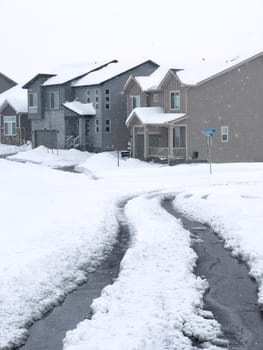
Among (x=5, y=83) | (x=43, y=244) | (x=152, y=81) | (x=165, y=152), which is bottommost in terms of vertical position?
(x=43, y=244)

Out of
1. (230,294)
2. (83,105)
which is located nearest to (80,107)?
(83,105)

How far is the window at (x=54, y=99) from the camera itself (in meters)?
57.1

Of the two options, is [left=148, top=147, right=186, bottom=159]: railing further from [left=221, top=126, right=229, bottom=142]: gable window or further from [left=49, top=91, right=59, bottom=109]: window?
[left=49, top=91, right=59, bottom=109]: window

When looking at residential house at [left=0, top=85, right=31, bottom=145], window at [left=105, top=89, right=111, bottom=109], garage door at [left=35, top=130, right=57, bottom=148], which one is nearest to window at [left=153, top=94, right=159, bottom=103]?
window at [left=105, top=89, right=111, bottom=109]

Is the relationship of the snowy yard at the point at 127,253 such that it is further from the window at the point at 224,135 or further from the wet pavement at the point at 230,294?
the window at the point at 224,135

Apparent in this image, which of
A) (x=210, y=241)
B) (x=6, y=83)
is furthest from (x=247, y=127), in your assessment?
(x=6, y=83)

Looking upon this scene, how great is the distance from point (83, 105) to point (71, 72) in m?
5.15

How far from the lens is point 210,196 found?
25.7 m

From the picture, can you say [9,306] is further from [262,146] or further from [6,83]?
[6,83]

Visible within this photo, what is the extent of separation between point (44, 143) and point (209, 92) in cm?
2112

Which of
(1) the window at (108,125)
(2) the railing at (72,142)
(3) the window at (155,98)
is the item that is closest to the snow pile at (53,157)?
(2) the railing at (72,142)

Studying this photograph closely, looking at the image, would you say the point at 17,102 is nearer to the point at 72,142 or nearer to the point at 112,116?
the point at 72,142

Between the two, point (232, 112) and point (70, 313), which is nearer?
point (70, 313)

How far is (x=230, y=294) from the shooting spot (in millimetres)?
Result: 11727
